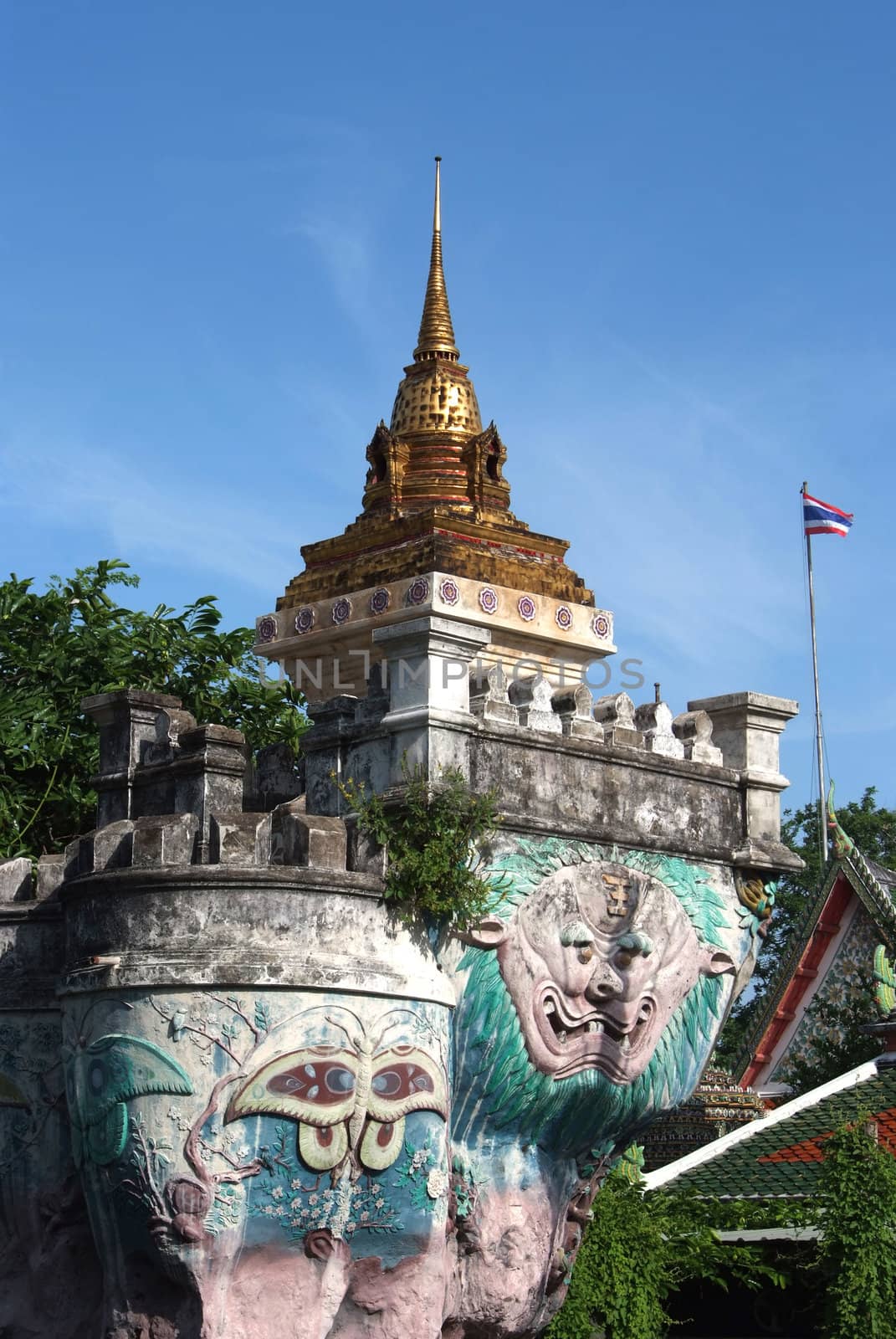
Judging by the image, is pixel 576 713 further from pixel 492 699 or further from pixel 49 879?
pixel 49 879

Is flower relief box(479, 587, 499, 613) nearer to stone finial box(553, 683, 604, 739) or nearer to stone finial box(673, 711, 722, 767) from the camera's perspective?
stone finial box(673, 711, 722, 767)

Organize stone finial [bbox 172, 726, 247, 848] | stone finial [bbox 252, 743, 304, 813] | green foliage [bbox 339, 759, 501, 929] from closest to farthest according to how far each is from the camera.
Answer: green foliage [bbox 339, 759, 501, 929]
stone finial [bbox 172, 726, 247, 848]
stone finial [bbox 252, 743, 304, 813]

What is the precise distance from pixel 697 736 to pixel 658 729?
463mm

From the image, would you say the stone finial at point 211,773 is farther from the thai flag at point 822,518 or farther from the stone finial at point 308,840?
the thai flag at point 822,518

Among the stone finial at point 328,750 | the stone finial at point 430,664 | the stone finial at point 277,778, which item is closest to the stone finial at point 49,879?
the stone finial at point 277,778

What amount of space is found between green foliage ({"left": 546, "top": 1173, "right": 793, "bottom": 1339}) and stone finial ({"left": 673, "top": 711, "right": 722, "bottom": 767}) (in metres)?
4.13

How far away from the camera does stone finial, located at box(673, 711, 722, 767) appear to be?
56.2 ft

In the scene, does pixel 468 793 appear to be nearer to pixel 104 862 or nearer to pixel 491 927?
pixel 491 927

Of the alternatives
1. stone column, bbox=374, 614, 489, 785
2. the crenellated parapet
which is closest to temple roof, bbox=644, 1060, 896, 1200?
the crenellated parapet

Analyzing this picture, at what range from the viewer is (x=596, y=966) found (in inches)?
622

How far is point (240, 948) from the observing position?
46.5 ft

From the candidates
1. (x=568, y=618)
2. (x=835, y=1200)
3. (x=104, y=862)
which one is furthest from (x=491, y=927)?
(x=568, y=618)

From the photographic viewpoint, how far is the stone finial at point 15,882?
1709 cm

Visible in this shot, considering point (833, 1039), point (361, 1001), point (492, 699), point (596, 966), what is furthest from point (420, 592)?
point (361, 1001)
